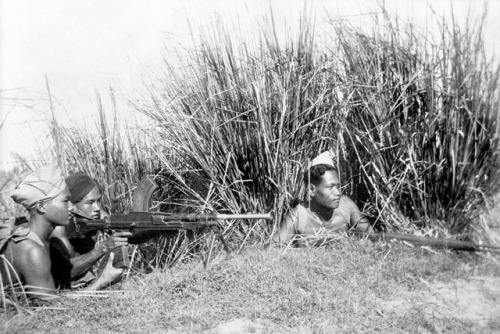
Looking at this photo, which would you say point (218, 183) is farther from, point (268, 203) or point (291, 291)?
point (291, 291)

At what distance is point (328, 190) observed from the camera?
4418mm

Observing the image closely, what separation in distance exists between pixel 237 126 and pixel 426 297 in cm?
193

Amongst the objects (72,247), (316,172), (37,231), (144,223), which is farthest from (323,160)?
(37,231)

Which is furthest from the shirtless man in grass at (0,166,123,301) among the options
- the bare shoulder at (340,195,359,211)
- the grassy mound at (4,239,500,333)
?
the bare shoulder at (340,195,359,211)

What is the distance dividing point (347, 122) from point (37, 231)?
256 cm

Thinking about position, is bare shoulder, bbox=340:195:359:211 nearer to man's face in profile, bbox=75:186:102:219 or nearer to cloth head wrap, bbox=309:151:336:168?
cloth head wrap, bbox=309:151:336:168

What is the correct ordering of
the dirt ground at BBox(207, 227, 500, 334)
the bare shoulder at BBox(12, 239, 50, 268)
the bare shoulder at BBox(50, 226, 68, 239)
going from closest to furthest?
1. the dirt ground at BBox(207, 227, 500, 334)
2. the bare shoulder at BBox(12, 239, 50, 268)
3. the bare shoulder at BBox(50, 226, 68, 239)

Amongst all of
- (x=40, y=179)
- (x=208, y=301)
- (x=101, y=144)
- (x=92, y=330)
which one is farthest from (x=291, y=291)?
(x=101, y=144)

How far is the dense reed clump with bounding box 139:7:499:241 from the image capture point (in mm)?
4125

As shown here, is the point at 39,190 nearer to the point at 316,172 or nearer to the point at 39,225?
the point at 39,225

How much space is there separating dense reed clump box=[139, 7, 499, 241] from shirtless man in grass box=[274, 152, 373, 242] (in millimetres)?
112

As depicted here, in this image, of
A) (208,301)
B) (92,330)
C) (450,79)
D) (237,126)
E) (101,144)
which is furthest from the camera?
(101,144)

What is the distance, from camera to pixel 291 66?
4445 millimetres

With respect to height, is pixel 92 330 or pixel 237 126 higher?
pixel 237 126
